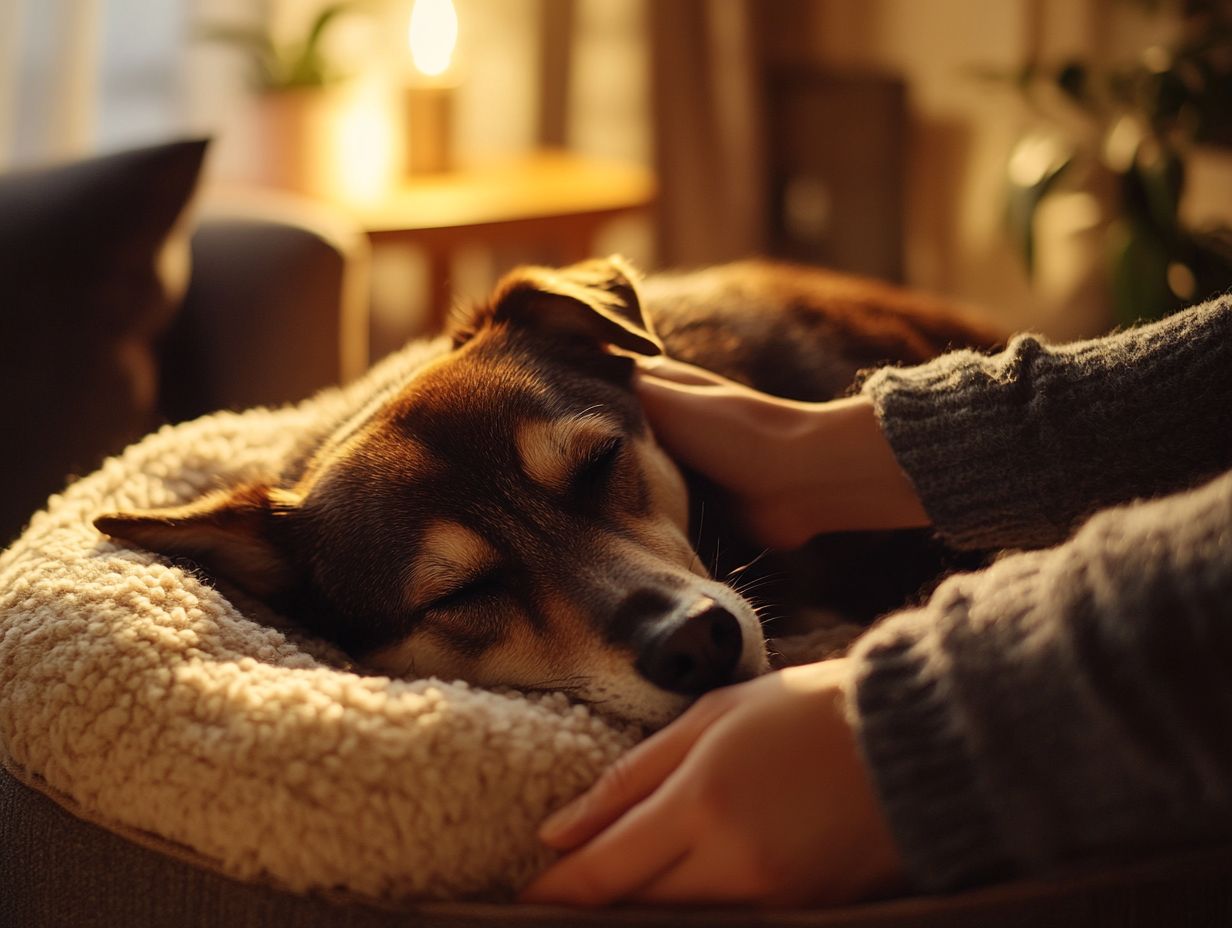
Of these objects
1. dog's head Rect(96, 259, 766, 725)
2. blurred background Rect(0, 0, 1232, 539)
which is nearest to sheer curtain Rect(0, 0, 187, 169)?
blurred background Rect(0, 0, 1232, 539)

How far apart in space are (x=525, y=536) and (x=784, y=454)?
31cm

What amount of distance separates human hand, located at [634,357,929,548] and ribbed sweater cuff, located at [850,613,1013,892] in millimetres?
413

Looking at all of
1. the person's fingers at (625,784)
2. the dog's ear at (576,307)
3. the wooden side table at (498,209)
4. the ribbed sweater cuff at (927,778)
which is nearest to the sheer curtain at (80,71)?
the wooden side table at (498,209)

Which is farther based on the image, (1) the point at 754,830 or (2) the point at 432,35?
(2) the point at 432,35

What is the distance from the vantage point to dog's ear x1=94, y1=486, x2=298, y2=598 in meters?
1.18

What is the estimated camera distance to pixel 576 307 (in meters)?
1.39

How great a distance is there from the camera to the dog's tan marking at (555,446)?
4.12ft

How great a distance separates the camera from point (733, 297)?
1.67m

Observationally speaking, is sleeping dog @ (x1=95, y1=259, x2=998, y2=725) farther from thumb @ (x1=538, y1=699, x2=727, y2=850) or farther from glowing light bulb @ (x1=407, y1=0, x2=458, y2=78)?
glowing light bulb @ (x1=407, y1=0, x2=458, y2=78)

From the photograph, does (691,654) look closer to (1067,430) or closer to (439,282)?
(1067,430)

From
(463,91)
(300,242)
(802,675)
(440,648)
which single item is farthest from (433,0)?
(802,675)

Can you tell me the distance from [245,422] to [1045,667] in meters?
1.12

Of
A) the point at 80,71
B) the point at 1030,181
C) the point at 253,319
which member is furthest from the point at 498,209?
the point at 1030,181

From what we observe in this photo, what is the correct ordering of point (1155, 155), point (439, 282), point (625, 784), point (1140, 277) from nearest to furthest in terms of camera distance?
point (625, 784) < point (1140, 277) < point (1155, 155) < point (439, 282)
